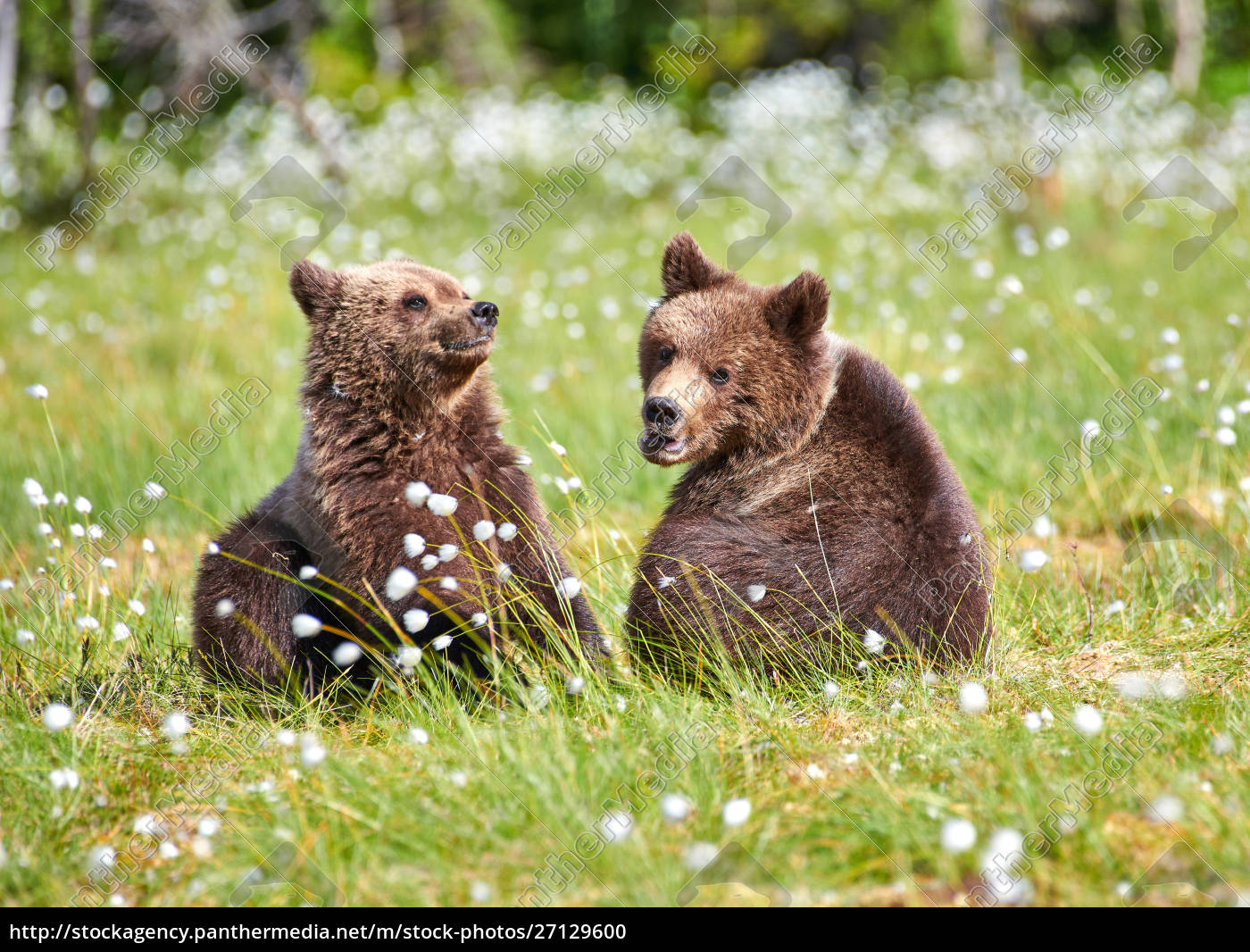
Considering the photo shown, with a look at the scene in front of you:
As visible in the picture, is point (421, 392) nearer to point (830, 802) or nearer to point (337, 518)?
point (337, 518)

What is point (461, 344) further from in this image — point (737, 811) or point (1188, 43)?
point (1188, 43)

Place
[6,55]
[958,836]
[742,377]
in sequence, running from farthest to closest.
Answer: [6,55]
[742,377]
[958,836]

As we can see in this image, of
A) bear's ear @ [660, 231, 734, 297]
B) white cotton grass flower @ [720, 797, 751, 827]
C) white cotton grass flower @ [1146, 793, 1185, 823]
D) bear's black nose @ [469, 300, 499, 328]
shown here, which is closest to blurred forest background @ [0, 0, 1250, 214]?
bear's ear @ [660, 231, 734, 297]

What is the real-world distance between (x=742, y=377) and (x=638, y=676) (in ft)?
3.56

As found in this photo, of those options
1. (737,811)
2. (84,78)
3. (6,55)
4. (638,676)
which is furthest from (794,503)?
(6,55)

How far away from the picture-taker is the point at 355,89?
17.3 m

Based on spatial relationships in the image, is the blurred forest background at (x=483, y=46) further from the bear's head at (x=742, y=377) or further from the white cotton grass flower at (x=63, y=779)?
the white cotton grass flower at (x=63, y=779)

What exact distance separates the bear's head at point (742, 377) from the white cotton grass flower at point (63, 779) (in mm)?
1984

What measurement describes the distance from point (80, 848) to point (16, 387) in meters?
6.74

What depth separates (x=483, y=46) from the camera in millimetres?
18328

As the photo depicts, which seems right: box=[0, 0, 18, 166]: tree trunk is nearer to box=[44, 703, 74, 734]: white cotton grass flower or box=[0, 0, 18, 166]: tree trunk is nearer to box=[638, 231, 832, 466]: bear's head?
box=[638, 231, 832, 466]: bear's head

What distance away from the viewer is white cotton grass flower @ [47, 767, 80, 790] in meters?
2.97

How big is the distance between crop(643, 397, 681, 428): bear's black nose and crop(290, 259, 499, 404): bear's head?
809 millimetres
